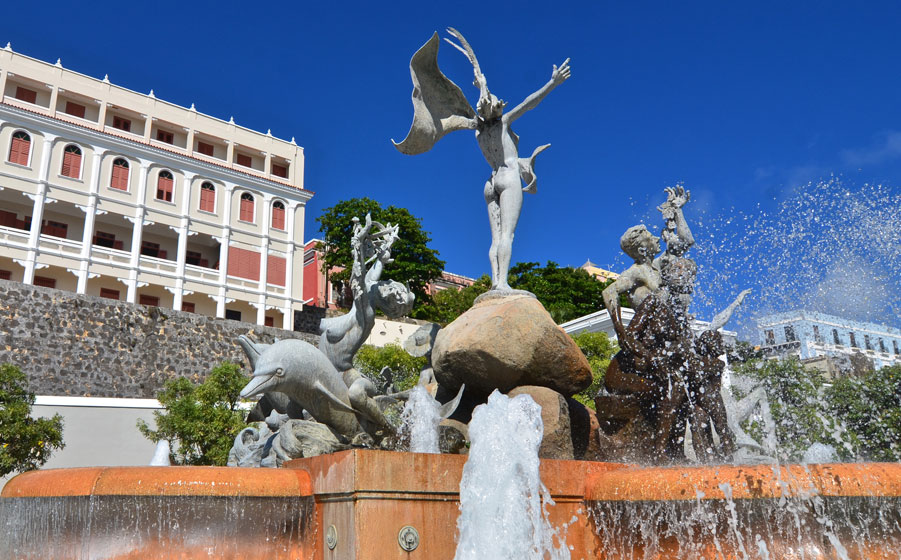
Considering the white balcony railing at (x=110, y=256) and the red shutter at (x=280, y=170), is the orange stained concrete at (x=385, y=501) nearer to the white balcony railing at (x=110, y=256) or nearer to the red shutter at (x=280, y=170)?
the white balcony railing at (x=110, y=256)

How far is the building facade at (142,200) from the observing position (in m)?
31.9

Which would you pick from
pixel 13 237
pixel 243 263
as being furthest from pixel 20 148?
pixel 243 263

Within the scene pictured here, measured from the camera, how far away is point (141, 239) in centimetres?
3522

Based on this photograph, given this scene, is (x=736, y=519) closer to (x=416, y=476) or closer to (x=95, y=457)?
(x=416, y=476)

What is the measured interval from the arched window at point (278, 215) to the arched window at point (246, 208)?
1.29 meters

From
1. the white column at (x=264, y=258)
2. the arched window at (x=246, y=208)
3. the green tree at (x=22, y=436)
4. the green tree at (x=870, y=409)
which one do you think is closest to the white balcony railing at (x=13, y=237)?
the arched window at (x=246, y=208)

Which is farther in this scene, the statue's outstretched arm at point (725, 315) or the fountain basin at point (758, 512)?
the statue's outstretched arm at point (725, 315)

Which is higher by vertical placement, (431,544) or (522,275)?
(522,275)

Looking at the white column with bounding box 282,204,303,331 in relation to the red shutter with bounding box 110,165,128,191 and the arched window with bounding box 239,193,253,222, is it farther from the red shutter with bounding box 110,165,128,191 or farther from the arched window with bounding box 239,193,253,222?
the red shutter with bounding box 110,165,128,191

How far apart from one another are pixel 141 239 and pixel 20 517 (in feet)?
110

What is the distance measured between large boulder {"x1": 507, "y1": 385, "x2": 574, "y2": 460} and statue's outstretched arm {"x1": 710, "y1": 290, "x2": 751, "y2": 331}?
1659 mm

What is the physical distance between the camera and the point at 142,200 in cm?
3500

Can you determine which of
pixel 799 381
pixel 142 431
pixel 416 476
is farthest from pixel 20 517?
pixel 142 431

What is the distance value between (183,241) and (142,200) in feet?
9.32
